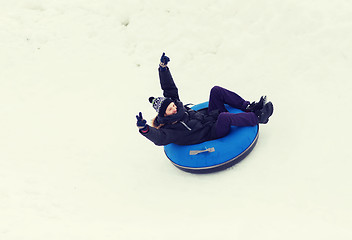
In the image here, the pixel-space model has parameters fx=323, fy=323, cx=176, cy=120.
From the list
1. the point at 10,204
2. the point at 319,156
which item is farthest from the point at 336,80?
the point at 10,204

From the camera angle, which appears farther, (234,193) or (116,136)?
(116,136)

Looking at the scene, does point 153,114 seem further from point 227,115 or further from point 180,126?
point 227,115

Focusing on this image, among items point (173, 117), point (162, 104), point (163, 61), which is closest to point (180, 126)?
point (173, 117)

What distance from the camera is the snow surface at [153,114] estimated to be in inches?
120

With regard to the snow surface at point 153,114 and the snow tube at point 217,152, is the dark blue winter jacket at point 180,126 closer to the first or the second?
the snow tube at point 217,152

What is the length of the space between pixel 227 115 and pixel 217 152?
460 mm

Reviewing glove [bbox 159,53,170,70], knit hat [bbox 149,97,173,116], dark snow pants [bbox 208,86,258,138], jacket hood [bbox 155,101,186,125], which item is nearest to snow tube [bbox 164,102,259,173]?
dark snow pants [bbox 208,86,258,138]

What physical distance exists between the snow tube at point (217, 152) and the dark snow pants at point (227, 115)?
9 cm

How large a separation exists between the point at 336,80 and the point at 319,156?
1694mm

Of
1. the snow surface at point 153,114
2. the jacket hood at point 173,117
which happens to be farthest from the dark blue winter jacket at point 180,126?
the snow surface at point 153,114

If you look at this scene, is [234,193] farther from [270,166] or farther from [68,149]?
[68,149]

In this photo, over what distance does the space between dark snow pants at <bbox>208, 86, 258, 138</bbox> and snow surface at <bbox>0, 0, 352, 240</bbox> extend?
44 centimetres

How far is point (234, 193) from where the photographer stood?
11.5ft

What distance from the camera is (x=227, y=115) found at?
3.85 metres
